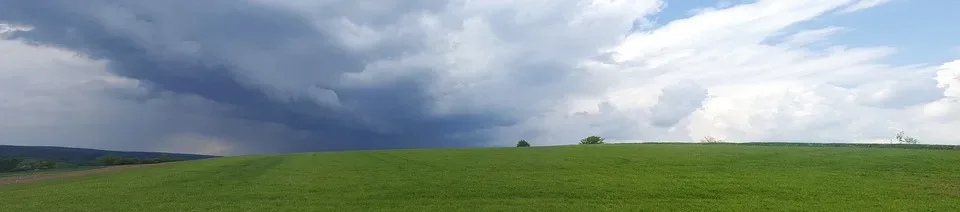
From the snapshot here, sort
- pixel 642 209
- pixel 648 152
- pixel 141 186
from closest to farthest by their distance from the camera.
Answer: pixel 642 209 → pixel 141 186 → pixel 648 152

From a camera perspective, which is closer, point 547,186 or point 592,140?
point 547,186

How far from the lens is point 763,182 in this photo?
97.6ft

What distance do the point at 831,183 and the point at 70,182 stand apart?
37899 mm

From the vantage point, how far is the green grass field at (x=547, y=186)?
2525 cm

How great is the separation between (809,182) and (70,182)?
37.1 metres

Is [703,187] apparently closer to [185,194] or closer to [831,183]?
[831,183]

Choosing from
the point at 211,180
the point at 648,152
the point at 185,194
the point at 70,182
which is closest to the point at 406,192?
the point at 185,194

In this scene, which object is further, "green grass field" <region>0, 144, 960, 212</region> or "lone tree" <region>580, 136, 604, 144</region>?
A: "lone tree" <region>580, 136, 604, 144</region>

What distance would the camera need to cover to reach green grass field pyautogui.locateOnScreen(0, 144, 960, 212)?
82.8 feet

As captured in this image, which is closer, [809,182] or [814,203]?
[814,203]

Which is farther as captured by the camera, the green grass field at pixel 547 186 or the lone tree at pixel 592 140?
the lone tree at pixel 592 140

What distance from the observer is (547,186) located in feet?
96.6

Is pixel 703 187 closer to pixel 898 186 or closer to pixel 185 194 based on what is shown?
pixel 898 186

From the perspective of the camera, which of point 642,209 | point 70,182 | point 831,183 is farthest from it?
point 70,182
